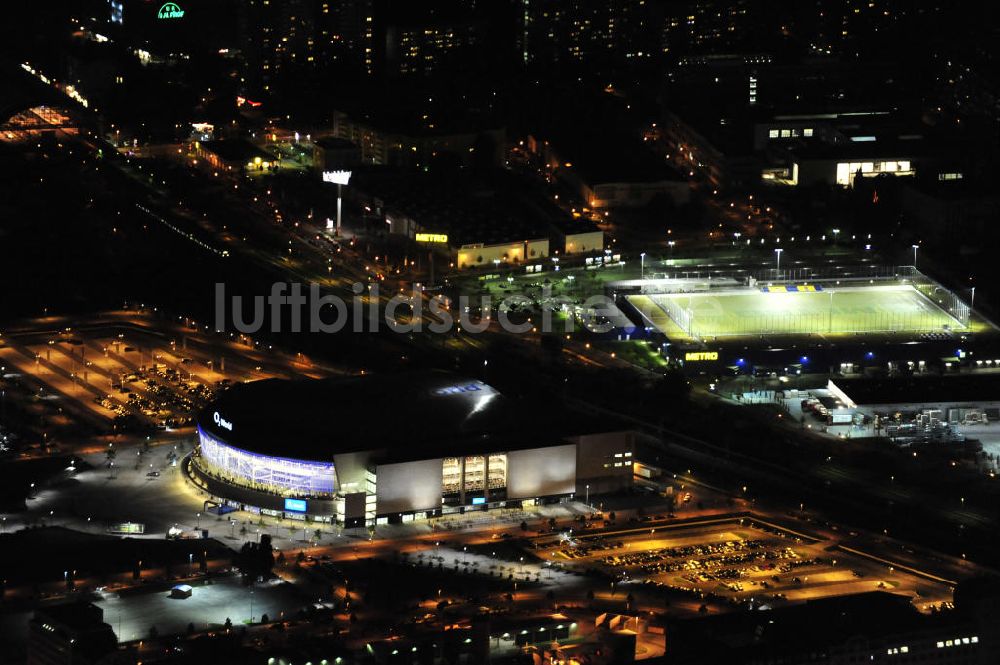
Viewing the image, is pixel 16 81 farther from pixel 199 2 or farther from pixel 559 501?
pixel 559 501

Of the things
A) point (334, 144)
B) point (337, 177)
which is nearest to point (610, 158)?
point (337, 177)

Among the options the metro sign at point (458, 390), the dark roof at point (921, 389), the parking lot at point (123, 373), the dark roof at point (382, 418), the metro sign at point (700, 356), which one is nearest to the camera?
the dark roof at point (382, 418)

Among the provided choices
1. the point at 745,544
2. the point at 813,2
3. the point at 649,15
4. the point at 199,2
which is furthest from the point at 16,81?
the point at 745,544

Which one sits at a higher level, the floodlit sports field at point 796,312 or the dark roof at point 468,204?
the dark roof at point 468,204

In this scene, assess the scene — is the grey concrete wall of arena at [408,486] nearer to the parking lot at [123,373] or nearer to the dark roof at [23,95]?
the parking lot at [123,373]

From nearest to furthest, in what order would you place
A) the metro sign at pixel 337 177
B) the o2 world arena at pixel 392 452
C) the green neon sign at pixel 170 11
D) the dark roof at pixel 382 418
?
1. the o2 world arena at pixel 392 452
2. the dark roof at pixel 382 418
3. the metro sign at pixel 337 177
4. the green neon sign at pixel 170 11

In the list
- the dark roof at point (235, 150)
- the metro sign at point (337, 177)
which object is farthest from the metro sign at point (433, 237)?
the dark roof at point (235, 150)

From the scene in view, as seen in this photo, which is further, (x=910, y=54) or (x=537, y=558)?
(x=910, y=54)

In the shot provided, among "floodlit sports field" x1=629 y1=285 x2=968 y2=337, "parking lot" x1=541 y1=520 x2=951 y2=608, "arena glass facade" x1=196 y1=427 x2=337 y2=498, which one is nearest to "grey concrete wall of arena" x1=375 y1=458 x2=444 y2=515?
"arena glass facade" x1=196 y1=427 x2=337 y2=498
